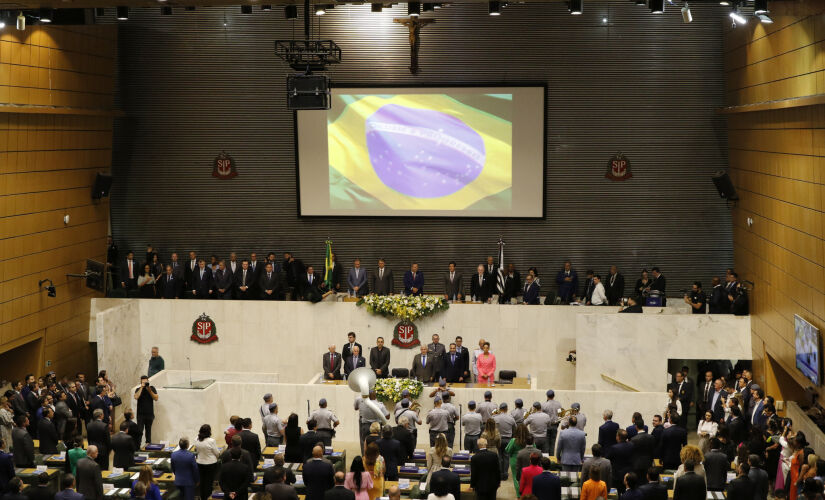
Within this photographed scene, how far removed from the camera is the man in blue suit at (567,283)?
20.0 meters

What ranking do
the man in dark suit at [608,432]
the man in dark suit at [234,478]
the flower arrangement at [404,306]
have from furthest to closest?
the flower arrangement at [404,306], the man in dark suit at [608,432], the man in dark suit at [234,478]

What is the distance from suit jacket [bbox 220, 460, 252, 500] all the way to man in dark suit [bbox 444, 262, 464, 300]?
8322 millimetres

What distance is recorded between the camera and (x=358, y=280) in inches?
797

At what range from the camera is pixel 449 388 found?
1681 cm

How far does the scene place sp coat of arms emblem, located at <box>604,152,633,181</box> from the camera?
67.4ft

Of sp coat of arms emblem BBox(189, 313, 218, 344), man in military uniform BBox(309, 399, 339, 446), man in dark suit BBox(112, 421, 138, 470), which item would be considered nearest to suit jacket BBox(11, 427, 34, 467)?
man in dark suit BBox(112, 421, 138, 470)

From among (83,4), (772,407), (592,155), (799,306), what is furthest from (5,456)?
(592,155)

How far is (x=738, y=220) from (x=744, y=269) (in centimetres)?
105

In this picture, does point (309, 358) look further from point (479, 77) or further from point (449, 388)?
point (479, 77)

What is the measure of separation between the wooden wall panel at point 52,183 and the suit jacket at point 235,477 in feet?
22.1

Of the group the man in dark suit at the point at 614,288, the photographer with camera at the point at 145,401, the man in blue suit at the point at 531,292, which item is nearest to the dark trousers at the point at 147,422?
A: the photographer with camera at the point at 145,401

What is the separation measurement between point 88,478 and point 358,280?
28.4ft

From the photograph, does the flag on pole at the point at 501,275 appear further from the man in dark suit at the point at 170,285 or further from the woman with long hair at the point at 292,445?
the woman with long hair at the point at 292,445

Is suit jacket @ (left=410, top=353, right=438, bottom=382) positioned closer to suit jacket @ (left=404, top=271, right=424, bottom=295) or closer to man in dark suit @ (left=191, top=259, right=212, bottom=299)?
suit jacket @ (left=404, top=271, right=424, bottom=295)
